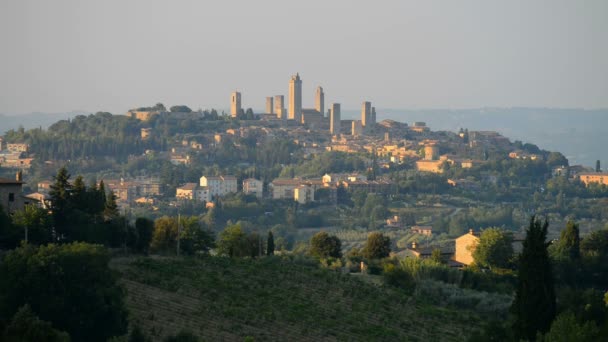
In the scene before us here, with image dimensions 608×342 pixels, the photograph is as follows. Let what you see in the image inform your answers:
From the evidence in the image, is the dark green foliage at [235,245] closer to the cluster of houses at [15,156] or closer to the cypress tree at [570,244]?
the cypress tree at [570,244]

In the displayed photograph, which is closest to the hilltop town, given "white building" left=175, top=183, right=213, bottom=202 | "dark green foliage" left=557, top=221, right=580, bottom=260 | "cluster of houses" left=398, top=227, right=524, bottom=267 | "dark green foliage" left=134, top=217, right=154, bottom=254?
"white building" left=175, top=183, right=213, bottom=202

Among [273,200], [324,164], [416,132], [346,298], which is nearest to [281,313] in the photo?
[346,298]

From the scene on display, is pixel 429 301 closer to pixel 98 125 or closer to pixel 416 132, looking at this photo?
pixel 98 125

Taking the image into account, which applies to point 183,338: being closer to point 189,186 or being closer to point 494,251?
point 494,251

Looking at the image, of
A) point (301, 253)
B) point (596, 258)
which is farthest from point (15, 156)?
point (596, 258)

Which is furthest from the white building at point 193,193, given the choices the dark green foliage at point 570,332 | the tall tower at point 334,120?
the dark green foliage at point 570,332

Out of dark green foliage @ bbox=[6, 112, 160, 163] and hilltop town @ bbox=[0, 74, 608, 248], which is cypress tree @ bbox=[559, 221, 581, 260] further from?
dark green foliage @ bbox=[6, 112, 160, 163]
